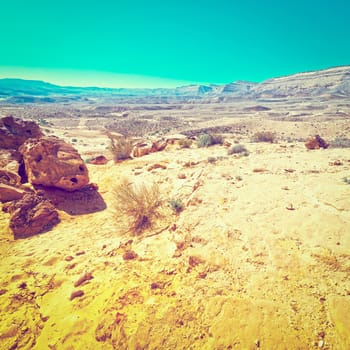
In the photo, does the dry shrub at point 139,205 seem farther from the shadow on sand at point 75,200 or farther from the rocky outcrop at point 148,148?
the rocky outcrop at point 148,148

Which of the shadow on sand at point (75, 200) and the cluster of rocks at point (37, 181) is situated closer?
the cluster of rocks at point (37, 181)

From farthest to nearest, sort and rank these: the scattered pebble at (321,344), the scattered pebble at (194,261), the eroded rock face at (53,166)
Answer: the eroded rock face at (53,166), the scattered pebble at (194,261), the scattered pebble at (321,344)

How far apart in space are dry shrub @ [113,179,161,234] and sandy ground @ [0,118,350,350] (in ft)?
0.78

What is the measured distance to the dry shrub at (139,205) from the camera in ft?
15.9

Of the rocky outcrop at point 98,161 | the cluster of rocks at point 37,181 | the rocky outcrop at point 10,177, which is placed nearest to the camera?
the cluster of rocks at point 37,181

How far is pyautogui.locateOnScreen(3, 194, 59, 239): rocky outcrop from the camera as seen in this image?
15.8 feet

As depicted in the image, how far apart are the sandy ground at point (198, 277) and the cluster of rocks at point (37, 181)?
0.37 m

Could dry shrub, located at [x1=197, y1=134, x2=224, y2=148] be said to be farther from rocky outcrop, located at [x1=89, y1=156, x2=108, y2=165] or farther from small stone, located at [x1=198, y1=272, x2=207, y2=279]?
small stone, located at [x1=198, y1=272, x2=207, y2=279]

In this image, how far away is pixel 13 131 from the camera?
8875mm

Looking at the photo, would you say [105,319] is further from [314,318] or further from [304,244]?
[304,244]

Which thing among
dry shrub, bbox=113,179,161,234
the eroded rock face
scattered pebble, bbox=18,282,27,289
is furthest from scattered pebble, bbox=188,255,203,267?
the eroded rock face

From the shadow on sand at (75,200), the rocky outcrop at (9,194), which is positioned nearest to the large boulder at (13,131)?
the rocky outcrop at (9,194)

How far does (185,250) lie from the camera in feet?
12.0

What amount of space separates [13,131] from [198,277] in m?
9.74
